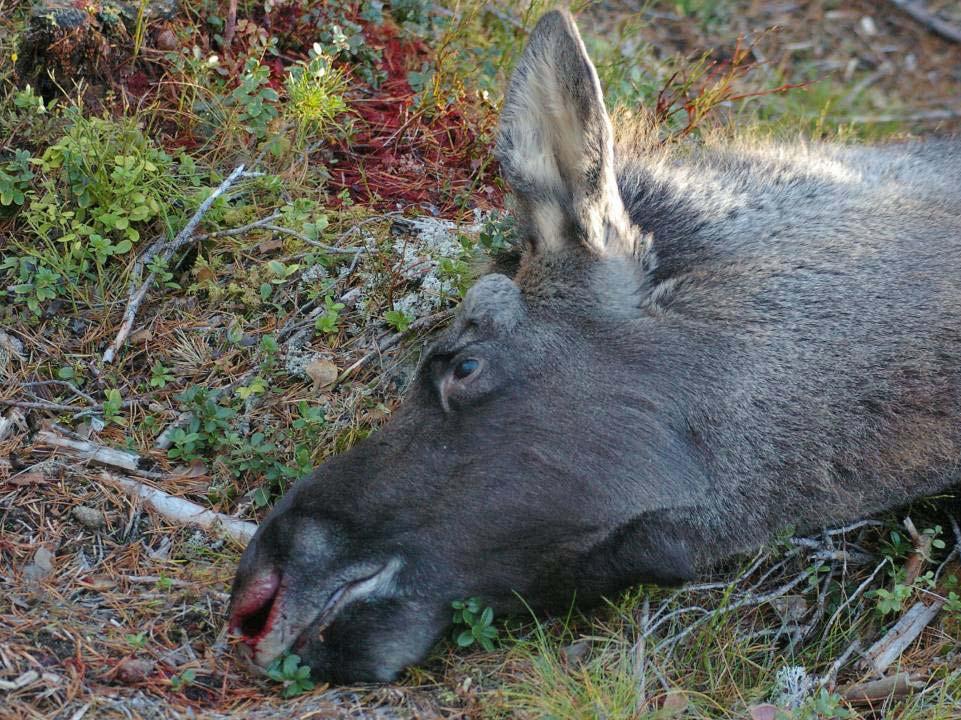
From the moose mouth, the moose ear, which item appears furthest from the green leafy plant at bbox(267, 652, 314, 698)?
the moose ear

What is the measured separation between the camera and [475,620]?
3539 millimetres

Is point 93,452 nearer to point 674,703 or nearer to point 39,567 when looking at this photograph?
point 39,567

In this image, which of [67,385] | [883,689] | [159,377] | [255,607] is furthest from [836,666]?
[67,385]

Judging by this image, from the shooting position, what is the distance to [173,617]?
11.9 feet

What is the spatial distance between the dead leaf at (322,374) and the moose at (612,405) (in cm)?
88

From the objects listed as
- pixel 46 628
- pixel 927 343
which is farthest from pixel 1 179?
pixel 927 343

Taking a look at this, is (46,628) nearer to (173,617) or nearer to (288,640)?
(173,617)

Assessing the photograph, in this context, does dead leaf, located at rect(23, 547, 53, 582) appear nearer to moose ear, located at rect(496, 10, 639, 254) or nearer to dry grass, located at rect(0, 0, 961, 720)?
dry grass, located at rect(0, 0, 961, 720)

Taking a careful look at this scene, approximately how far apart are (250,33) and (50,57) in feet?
3.23

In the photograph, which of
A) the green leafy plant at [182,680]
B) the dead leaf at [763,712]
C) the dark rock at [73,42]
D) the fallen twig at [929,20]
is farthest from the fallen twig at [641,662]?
the fallen twig at [929,20]

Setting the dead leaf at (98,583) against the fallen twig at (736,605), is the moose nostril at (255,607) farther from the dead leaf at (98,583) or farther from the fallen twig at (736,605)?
the fallen twig at (736,605)

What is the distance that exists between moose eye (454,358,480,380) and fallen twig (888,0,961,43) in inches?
262

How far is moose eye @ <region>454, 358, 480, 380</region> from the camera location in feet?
12.0

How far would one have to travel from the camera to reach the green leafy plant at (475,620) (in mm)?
3504
